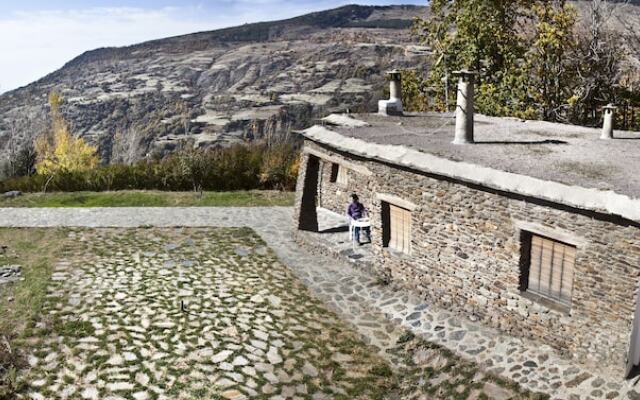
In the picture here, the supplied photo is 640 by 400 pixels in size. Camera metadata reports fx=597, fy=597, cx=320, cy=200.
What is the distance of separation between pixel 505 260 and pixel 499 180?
1.33 metres

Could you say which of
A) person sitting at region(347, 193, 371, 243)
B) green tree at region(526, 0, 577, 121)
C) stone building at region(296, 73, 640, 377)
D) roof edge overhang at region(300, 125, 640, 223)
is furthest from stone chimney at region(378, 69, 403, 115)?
green tree at region(526, 0, 577, 121)

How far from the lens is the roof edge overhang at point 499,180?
7.91 meters

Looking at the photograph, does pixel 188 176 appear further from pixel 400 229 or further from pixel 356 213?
pixel 400 229

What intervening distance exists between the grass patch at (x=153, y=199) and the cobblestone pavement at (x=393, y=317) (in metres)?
2.01

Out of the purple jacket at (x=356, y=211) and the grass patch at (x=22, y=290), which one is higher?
the purple jacket at (x=356, y=211)

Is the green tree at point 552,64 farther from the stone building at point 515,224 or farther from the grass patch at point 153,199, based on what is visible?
the grass patch at point 153,199

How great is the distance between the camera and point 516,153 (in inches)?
447

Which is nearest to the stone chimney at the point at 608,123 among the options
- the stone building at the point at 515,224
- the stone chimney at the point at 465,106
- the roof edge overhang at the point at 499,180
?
the stone building at the point at 515,224

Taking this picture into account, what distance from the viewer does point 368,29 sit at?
114 metres

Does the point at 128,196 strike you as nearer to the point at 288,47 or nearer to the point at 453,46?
the point at 453,46

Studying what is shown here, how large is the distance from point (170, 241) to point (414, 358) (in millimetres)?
7889

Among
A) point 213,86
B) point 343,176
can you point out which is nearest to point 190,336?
point 343,176

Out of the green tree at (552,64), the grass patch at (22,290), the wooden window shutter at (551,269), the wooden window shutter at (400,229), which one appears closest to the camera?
the grass patch at (22,290)

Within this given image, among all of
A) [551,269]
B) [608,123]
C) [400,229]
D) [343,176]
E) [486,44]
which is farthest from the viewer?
[486,44]
